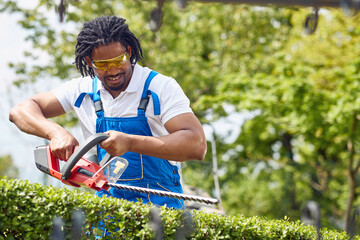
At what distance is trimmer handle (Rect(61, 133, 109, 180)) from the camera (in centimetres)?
278

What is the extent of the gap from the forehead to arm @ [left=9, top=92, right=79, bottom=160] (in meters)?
0.52

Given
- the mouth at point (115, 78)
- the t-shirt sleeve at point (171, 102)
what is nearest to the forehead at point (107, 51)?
the mouth at point (115, 78)

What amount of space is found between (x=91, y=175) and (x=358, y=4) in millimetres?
2137

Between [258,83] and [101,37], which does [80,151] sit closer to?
[101,37]

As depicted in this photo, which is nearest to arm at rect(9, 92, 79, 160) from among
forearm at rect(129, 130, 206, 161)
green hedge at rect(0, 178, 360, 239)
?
green hedge at rect(0, 178, 360, 239)

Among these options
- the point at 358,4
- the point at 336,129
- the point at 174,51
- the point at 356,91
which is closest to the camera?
the point at 358,4

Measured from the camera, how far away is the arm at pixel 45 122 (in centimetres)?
302

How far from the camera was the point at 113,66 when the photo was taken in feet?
10.6

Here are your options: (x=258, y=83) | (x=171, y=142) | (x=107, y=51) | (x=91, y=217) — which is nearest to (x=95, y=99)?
(x=107, y=51)

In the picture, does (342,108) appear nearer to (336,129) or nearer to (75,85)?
(336,129)

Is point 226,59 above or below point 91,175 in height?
below

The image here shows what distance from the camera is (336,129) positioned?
492 inches

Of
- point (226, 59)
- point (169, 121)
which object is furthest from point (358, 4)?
point (226, 59)

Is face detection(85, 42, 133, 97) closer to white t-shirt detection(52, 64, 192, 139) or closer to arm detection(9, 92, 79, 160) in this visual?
white t-shirt detection(52, 64, 192, 139)
